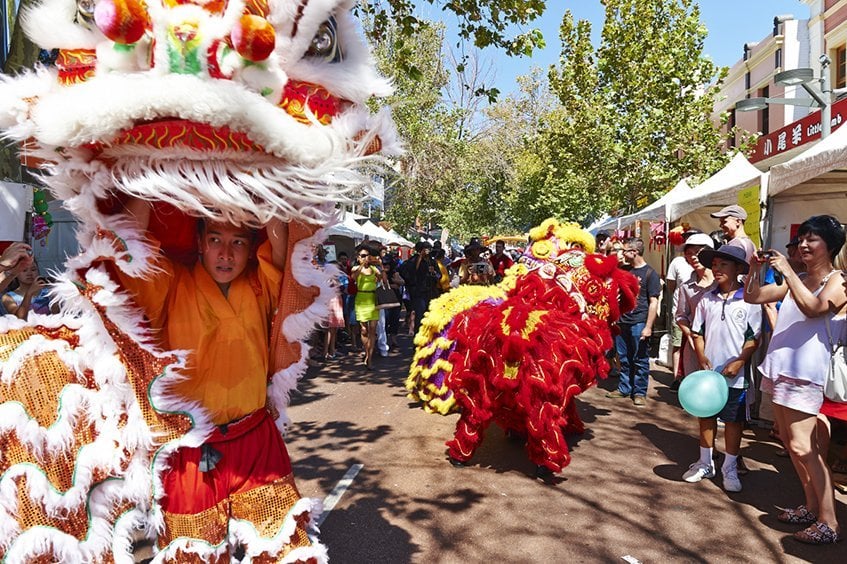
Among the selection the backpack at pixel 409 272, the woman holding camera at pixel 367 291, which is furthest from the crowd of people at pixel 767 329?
the backpack at pixel 409 272

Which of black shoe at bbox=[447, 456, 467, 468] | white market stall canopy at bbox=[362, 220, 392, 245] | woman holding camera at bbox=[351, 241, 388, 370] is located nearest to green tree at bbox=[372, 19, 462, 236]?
white market stall canopy at bbox=[362, 220, 392, 245]

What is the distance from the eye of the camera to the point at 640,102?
47.6ft

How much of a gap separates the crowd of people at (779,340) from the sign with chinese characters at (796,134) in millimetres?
7458

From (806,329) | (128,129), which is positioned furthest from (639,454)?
(128,129)

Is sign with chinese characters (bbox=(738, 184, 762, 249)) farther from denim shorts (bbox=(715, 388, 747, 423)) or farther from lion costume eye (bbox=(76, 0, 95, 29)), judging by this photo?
lion costume eye (bbox=(76, 0, 95, 29))

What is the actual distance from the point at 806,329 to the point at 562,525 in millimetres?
1934

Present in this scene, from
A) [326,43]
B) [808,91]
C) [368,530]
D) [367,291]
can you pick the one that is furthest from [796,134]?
[326,43]

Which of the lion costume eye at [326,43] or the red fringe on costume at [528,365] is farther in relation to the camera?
the red fringe on costume at [528,365]

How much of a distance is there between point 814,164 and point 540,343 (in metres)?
2.75

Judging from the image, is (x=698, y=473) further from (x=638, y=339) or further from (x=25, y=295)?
(x=25, y=295)

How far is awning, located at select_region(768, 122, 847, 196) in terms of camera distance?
439 cm

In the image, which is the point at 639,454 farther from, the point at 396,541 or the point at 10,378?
the point at 10,378

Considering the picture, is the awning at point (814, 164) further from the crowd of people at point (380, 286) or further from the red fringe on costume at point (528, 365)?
the crowd of people at point (380, 286)

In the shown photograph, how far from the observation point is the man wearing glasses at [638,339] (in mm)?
6777
